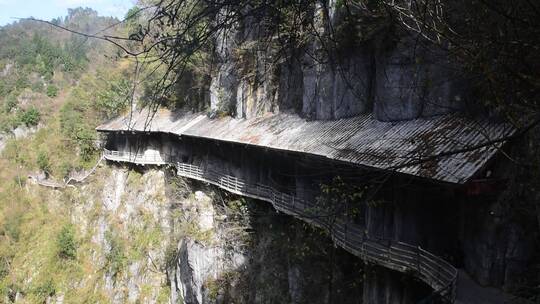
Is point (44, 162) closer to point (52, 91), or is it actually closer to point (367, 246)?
point (52, 91)

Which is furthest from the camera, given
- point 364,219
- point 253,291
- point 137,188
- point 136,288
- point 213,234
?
point 137,188

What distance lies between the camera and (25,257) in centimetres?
3362

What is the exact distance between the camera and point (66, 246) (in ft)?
100

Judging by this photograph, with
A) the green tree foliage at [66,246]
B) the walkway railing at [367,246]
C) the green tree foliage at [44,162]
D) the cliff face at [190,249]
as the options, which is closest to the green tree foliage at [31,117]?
the green tree foliage at [44,162]

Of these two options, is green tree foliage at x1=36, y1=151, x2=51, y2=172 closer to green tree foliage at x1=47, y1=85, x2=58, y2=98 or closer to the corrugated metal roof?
green tree foliage at x1=47, y1=85, x2=58, y2=98

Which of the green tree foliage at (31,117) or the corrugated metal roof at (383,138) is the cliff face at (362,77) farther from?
the green tree foliage at (31,117)

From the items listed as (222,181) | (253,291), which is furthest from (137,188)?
(253,291)

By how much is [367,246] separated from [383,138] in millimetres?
2662

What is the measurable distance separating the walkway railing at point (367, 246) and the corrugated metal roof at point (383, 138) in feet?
5.45

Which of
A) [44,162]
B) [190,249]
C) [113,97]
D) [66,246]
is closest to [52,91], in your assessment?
[44,162]

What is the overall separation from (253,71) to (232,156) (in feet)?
13.3

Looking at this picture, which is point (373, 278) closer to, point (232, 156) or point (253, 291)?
point (253, 291)

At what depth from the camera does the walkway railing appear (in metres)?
8.76

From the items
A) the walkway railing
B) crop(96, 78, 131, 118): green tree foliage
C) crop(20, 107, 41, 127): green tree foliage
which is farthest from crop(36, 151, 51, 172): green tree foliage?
the walkway railing
